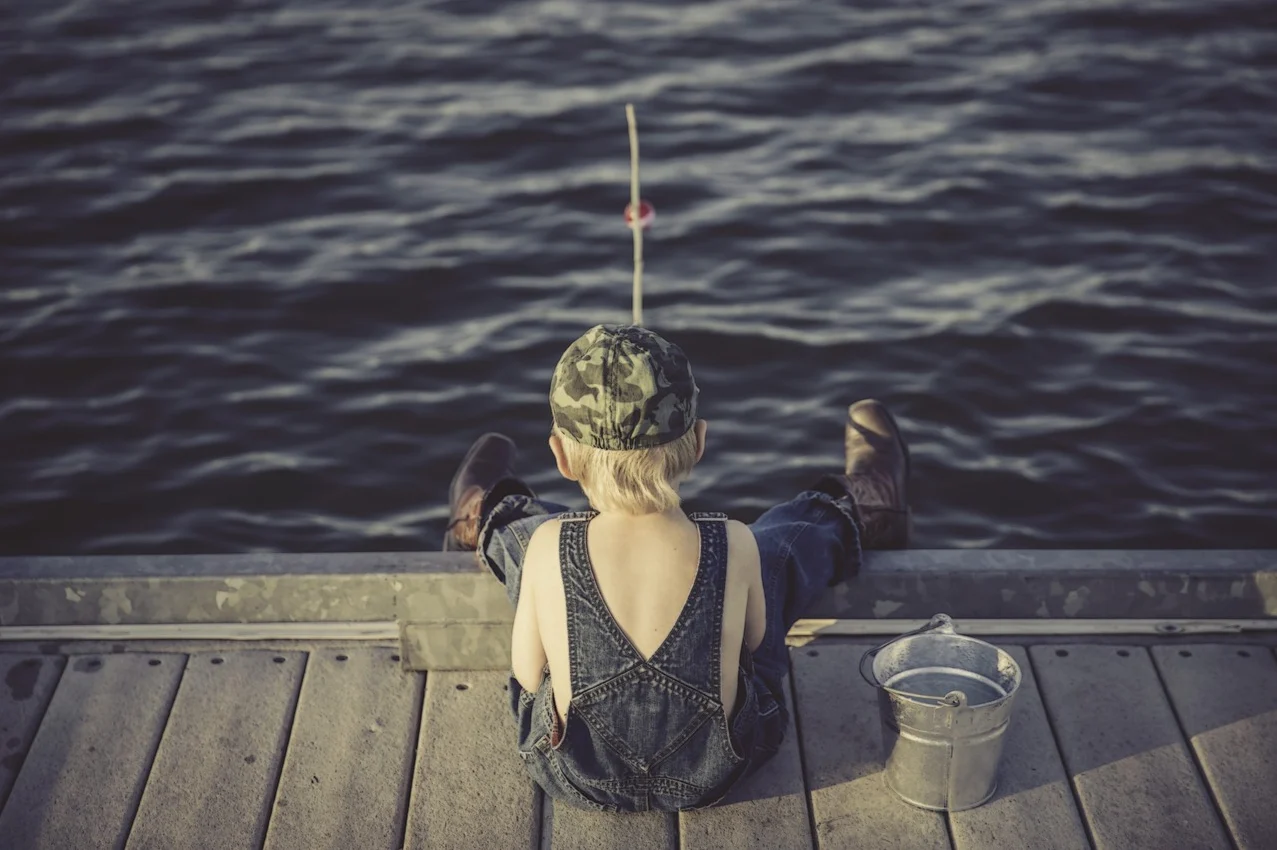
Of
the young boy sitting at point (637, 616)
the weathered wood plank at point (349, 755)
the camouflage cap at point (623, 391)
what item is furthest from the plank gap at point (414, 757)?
Answer: the camouflage cap at point (623, 391)

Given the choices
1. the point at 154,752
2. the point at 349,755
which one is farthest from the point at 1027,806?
the point at 154,752

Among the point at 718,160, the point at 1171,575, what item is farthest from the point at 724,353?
the point at 1171,575

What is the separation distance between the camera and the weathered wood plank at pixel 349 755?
9.49 feet

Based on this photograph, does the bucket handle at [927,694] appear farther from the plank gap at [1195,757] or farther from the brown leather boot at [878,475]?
the brown leather boot at [878,475]

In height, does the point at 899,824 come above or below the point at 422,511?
above

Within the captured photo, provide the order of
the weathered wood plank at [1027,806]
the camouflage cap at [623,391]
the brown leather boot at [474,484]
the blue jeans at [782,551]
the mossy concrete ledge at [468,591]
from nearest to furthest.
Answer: the camouflage cap at [623,391] < the weathered wood plank at [1027,806] < the blue jeans at [782,551] < the mossy concrete ledge at [468,591] < the brown leather boot at [474,484]

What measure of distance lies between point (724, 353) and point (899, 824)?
3.42 m

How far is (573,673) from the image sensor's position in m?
2.78

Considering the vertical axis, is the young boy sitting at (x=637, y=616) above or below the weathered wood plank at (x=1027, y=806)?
above

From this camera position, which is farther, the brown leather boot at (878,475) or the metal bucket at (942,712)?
the brown leather boot at (878,475)

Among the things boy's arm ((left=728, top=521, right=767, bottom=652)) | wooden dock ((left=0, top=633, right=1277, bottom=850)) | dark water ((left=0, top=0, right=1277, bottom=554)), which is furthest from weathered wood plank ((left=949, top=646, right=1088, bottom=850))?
dark water ((left=0, top=0, right=1277, bottom=554))

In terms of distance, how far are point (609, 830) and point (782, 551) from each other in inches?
28.1

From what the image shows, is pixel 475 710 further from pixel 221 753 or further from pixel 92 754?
pixel 92 754

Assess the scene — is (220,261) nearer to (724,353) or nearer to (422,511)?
(422,511)
